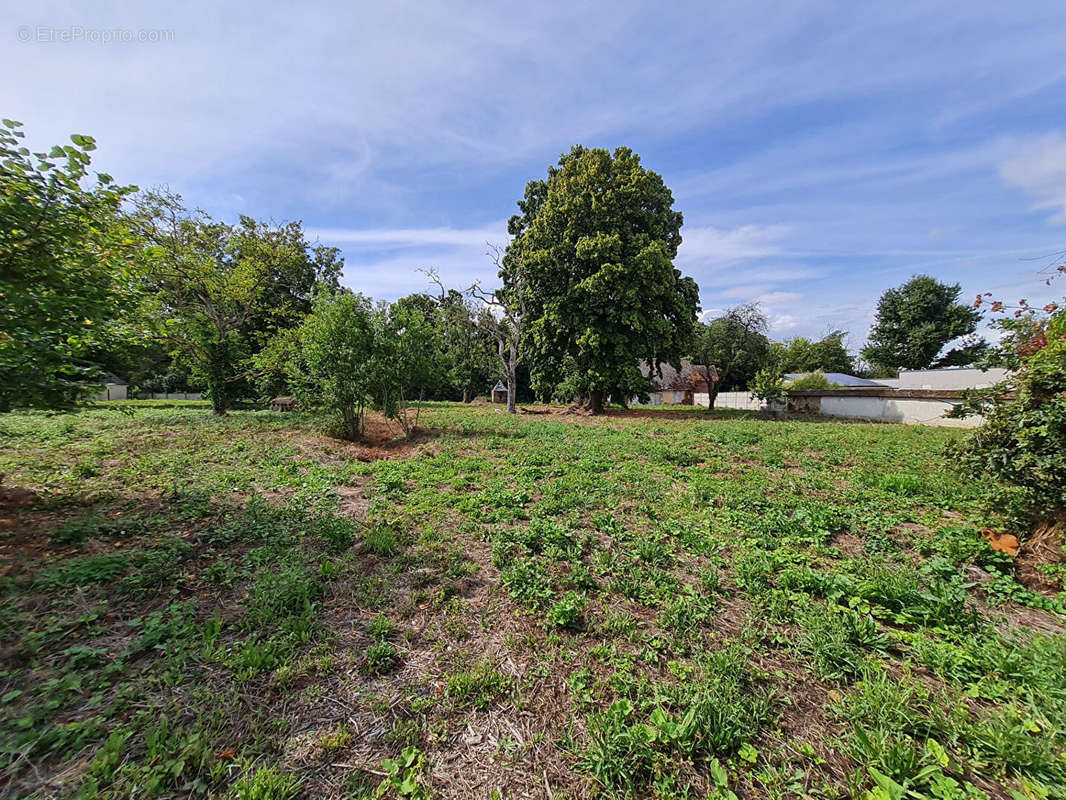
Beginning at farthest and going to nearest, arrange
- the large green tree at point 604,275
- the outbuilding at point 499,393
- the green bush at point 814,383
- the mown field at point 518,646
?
the outbuilding at point 499,393, the green bush at point 814,383, the large green tree at point 604,275, the mown field at point 518,646

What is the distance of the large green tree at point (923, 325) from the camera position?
3541cm

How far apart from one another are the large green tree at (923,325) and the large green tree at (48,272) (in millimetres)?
51920

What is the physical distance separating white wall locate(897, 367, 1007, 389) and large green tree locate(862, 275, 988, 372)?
17809 mm

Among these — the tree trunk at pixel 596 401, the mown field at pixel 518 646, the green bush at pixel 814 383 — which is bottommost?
the mown field at pixel 518 646

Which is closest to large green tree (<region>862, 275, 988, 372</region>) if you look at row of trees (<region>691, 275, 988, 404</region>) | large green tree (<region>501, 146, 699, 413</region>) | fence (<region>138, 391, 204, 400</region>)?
row of trees (<region>691, 275, 988, 404</region>)

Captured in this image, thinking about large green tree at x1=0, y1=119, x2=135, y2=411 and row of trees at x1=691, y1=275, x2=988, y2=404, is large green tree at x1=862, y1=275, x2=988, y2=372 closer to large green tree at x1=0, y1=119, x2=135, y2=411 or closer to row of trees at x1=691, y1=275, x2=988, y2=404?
row of trees at x1=691, y1=275, x2=988, y2=404

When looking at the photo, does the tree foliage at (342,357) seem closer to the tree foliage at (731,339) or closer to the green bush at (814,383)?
the tree foliage at (731,339)

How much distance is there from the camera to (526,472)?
7.07 m

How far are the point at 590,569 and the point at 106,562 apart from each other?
14.3 ft

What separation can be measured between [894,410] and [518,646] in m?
23.5

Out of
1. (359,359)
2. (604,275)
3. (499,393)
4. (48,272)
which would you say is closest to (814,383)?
(604,275)

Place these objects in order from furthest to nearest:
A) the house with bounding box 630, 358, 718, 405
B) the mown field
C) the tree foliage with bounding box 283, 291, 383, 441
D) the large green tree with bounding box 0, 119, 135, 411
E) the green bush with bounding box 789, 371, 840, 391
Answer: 1. the house with bounding box 630, 358, 718, 405
2. the green bush with bounding box 789, 371, 840, 391
3. the tree foliage with bounding box 283, 291, 383, 441
4. the large green tree with bounding box 0, 119, 135, 411
5. the mown field

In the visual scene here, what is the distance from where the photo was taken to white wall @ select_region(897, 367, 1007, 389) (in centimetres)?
1834

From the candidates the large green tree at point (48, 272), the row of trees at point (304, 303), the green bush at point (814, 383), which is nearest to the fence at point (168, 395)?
the row of trees at point (304, 303)
